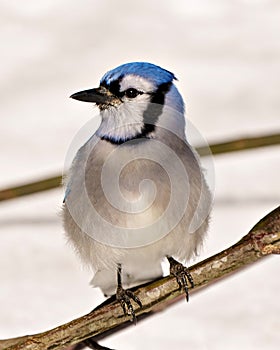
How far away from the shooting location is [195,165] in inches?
40.5

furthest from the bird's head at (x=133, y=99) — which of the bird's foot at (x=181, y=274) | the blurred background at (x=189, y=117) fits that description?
the blurred background at (x=189, y=117)

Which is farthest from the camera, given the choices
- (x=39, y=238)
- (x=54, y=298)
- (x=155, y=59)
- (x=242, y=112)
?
(x=155, y=59)

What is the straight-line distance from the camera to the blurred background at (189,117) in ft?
4.63

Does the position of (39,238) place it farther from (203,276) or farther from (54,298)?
(203,276)

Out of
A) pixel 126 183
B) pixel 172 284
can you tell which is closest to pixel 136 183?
pixel 126 183

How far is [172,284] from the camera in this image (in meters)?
0.93

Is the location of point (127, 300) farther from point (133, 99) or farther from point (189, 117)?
point (189, 117)

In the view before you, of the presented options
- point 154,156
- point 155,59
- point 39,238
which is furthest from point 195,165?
point 155,59

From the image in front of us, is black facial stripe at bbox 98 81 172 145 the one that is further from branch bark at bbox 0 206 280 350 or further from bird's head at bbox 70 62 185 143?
branch bark at bbox 0 206 280 350

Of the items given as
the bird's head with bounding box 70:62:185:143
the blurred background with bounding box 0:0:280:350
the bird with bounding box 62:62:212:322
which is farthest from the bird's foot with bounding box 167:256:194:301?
the blurred background with bounding box 0:0:280:350

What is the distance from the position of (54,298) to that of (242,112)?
656 millimetres

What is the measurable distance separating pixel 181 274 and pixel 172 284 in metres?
0.06

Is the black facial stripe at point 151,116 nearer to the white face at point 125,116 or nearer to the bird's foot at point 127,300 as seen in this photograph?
the white face at point 125,116

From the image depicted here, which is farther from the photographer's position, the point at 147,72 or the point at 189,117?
the point at 189,117
